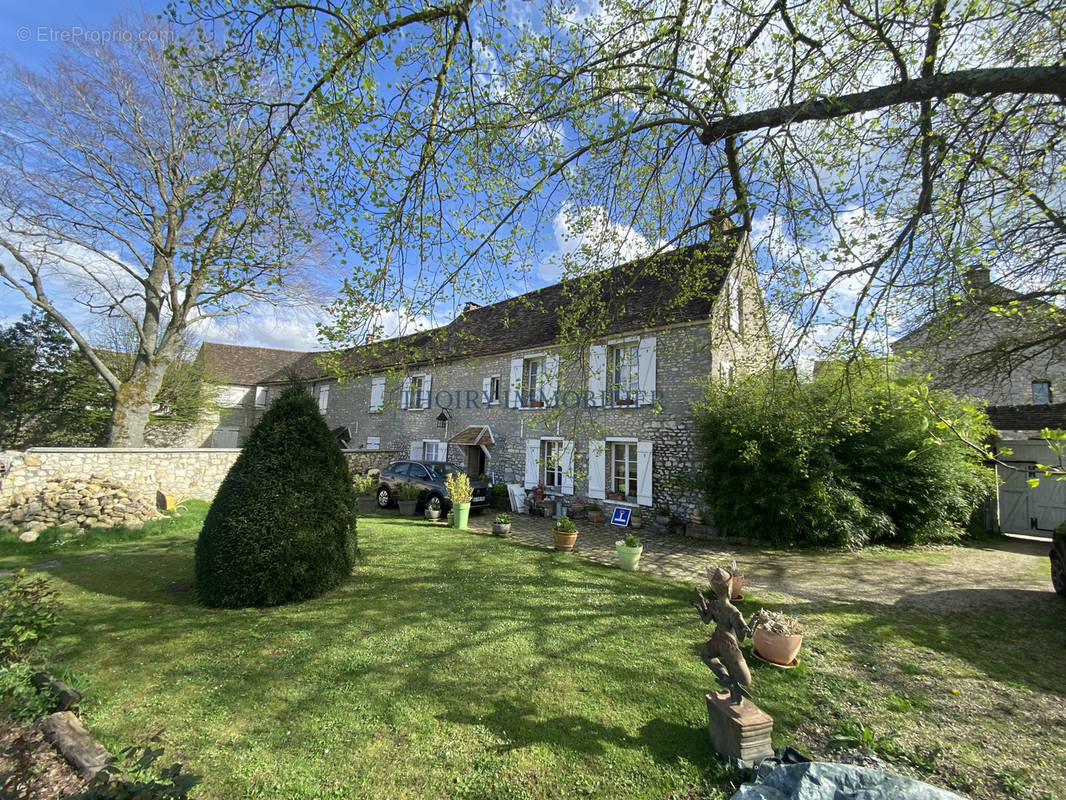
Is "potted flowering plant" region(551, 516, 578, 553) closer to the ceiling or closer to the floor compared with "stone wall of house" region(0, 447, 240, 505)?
closer to the floor

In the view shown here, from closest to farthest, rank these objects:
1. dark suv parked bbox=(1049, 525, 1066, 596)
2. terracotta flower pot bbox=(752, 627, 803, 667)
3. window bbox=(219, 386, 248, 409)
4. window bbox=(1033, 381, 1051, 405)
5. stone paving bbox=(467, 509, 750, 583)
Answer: terracotta flower pot bbox=(752, 627, 803, 667)
dark suv parked bbox=(1049, 525, 1066, 596)
stone paving bbox=(467, 509, 750, 583)
window bbox=(1033, 381, 1051, 405)
window bbox=(219, 386, 248, 409)

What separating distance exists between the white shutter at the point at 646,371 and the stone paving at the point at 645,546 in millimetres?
3420

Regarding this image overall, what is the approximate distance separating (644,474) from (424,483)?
601 cm

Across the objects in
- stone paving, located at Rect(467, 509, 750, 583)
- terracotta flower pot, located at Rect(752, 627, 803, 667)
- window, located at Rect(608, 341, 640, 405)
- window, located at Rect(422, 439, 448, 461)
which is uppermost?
window, located at Rect(608, 341, 640, 405)

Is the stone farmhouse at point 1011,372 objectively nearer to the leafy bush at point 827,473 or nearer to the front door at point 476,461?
the leafy bush at point 827,473

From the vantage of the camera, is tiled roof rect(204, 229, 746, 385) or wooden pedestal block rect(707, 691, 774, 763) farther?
tiled roof rect(204, 229, 746, 385)

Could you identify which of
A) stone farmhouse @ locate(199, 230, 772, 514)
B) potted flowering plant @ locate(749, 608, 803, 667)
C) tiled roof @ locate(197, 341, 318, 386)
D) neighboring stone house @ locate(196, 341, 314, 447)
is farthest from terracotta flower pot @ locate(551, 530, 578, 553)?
tiled roof @ locate(197, 341, 318, 386)

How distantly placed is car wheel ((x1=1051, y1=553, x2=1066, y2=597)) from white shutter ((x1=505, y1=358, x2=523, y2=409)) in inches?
460

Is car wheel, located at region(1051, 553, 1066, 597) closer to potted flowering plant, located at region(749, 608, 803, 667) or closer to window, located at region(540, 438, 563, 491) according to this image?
potted flowering plant, located at region(749, 608, 803, 667)

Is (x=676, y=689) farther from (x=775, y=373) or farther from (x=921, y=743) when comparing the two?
(x=775, y=373)

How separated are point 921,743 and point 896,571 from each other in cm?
596

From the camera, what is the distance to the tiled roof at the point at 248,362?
28.4m

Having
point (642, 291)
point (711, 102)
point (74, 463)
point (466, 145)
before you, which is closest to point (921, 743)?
point (711, 102)

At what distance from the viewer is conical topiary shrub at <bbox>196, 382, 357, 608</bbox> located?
4.96 meters
